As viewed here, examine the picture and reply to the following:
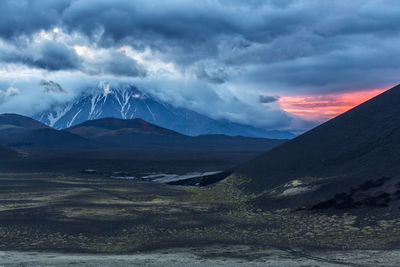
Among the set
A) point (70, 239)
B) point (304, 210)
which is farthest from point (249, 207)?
point (70, 239)

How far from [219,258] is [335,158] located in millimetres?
37712

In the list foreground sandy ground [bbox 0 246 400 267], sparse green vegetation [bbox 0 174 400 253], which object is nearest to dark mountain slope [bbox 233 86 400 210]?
sparse green vegetation [bbox 0 174 400 253]

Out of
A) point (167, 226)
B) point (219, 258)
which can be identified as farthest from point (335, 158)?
point (219, 258)

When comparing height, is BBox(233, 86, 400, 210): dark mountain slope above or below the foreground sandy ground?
above

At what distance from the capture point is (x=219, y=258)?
23641 mm

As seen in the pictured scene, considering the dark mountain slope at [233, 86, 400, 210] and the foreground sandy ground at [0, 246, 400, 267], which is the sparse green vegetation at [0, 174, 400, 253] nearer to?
the foreground sandy ground at [0, 246, 400, 267]

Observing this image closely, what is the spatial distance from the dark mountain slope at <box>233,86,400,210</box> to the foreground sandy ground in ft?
57.5

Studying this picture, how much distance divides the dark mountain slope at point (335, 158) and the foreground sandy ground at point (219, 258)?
690 inches

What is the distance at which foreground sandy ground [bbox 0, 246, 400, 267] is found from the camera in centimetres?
2176

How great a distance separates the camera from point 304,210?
39781mm

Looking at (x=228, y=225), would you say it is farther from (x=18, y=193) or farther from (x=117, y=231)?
(x=18, y=193)

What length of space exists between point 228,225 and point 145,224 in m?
7.74

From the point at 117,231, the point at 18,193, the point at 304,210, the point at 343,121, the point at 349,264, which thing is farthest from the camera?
the point at 343,121

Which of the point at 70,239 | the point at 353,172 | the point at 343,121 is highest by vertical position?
the point at 343,121
